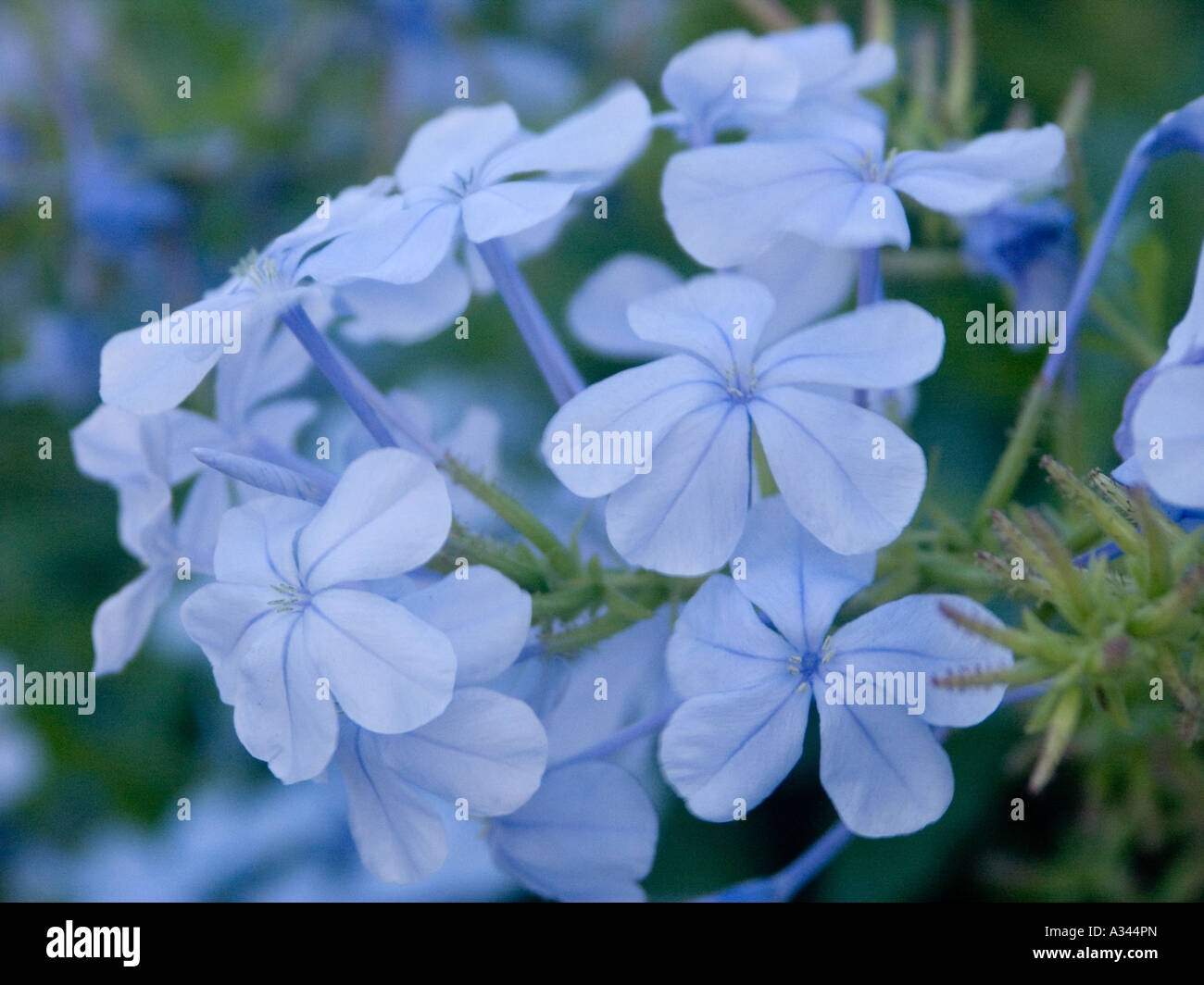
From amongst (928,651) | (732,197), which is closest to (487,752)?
(928,651)

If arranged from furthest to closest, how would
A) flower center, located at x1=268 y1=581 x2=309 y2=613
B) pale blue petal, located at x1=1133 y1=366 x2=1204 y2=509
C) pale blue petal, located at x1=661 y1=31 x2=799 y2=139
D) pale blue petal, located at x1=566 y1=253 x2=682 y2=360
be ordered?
1. pale blue petal, located at x1=566 y1=253 x2=682 y2=360
2. pale blue petal, located at x1=661 y1=31 x2=799 y2=139
3. flower center, located at x1=268 y1=581 x2=309 y2=613
4. pale blue petal, located at x1=1133 y1=366 x2=1204 y2=509

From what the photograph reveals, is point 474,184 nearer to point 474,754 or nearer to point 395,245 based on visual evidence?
point 395,245

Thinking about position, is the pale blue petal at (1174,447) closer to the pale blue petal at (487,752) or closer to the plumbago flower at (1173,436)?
the plumbago flower at (1173,436)

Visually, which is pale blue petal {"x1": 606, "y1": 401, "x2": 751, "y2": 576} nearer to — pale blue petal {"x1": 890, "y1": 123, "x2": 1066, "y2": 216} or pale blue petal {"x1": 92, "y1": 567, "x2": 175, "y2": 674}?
pale blue petal {"x1": 890, "y1": 123, "x2": 1066, "y2": 216}

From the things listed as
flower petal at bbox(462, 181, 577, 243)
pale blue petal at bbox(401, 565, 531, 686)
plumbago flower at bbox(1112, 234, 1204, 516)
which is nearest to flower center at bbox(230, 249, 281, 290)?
flower petal at bbox(462, 181, 577, 243)

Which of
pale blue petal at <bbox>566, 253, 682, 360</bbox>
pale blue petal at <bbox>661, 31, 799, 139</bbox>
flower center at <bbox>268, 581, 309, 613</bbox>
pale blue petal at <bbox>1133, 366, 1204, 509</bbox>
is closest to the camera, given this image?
pale blue petal at <bbox>1133, 366, 1204, 509</bbox>
